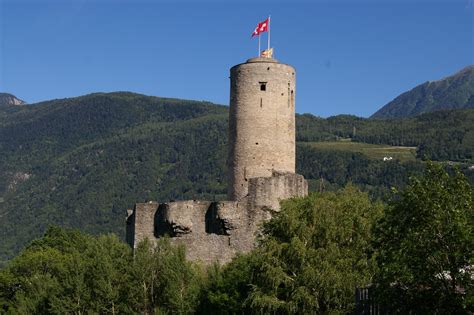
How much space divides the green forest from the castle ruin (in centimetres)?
183

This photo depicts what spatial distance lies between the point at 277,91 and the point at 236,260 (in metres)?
10.8

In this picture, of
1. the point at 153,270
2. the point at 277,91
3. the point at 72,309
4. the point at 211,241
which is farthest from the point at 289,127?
the point at 72,309

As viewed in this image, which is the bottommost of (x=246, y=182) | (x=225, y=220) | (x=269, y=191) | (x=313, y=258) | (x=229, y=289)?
(x=229, y=289)

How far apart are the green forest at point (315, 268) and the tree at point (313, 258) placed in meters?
0.05

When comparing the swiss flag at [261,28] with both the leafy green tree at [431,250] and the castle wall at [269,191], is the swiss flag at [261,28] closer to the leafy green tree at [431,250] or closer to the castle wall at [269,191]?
the castle wall at [269,191]

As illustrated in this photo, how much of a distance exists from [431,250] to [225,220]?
2024 centimetres

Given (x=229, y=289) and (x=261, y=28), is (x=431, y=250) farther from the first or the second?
(x=261, y=28)

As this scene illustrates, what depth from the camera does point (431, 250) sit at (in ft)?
95.8

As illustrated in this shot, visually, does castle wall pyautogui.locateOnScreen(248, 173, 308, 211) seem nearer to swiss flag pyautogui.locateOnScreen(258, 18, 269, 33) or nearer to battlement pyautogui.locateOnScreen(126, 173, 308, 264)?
battlement pyautogui.locateOnScreen(126, 173, 308, 264)

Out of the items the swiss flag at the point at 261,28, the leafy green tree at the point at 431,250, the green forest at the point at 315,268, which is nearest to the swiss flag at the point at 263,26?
the swiss flag at the point at 261,28

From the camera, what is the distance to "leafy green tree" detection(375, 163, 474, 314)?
94.2 feet

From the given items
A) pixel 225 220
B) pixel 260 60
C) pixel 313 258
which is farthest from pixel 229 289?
pixel 260 60

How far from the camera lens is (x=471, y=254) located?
2848cm

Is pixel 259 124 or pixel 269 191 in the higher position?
pixel 259 124
